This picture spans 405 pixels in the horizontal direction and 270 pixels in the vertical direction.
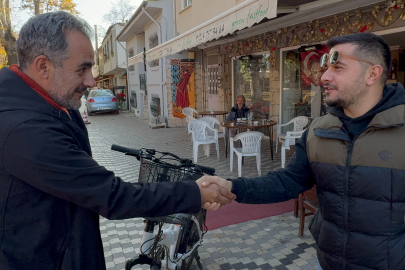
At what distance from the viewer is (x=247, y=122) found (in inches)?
296

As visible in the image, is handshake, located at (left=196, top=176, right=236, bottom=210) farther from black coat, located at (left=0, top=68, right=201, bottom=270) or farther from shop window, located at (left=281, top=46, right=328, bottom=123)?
shop window, located at (left=281, top=46, right=328, bottom=123)

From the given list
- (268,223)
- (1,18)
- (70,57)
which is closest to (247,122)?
(268,223)

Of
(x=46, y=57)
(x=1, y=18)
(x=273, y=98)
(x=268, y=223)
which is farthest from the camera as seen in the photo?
(x=1, y=18)

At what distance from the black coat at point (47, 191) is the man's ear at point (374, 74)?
4.16 feet

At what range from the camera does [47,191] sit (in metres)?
1.27

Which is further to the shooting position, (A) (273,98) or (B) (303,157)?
(A) (273,98)

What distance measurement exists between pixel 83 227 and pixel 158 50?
840 cm

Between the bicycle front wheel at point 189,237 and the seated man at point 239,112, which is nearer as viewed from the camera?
the bicycle front wheel at point 189,237

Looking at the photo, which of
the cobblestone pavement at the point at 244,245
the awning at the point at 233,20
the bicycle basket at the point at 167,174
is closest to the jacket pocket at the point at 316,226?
the bicycle basket at the point at 167,174

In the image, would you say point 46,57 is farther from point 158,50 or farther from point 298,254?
point 158,50

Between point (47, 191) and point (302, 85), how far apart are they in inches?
313

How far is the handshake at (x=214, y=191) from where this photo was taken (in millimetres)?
1792

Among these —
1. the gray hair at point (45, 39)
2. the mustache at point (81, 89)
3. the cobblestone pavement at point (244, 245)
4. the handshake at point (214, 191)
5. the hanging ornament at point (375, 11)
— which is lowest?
the cobblestone pavement at point (244, 245)

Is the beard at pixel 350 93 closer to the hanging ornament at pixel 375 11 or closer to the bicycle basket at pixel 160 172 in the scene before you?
the bicycle basket at pixel 160 172
